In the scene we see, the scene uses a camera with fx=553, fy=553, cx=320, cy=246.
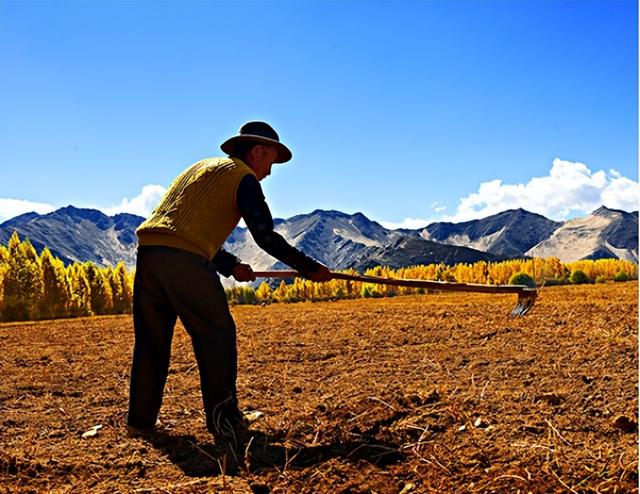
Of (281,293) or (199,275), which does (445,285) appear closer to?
(199,275)

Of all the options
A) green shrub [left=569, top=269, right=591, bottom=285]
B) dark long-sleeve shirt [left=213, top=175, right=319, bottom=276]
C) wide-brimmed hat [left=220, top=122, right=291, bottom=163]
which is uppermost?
wide-brimmed hat [left=220, top=122, right=291, bottom=163]

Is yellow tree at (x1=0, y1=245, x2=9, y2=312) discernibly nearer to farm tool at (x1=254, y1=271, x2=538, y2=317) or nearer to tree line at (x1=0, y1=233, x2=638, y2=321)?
tree line at (x1=0, y1=233, x2=638, y2=321)

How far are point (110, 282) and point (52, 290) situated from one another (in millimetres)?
2382

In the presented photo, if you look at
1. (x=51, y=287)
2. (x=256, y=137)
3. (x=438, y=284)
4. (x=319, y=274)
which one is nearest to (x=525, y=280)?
(x=438, y=284)

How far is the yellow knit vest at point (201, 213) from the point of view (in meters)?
3.45

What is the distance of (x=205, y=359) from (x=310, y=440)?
0.82m

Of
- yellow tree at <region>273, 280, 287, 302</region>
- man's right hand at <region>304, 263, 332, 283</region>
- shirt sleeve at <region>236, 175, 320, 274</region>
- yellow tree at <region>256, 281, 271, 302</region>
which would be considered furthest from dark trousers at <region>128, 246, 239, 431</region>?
yellow tree at <region>256, 281, 271, 302</region>

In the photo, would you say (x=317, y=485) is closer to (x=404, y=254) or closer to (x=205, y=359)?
(x=205, y=359)

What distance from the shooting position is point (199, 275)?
3.43m

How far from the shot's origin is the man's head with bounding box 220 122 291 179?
3826 mm

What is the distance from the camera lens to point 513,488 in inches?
94.1

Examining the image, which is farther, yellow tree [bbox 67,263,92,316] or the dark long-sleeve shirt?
yellow tree [bbox 67,263,92,316]

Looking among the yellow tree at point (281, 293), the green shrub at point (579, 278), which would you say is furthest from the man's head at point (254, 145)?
the green shrub at point (579, 278)

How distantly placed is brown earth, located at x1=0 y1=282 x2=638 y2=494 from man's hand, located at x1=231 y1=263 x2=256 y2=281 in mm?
963
